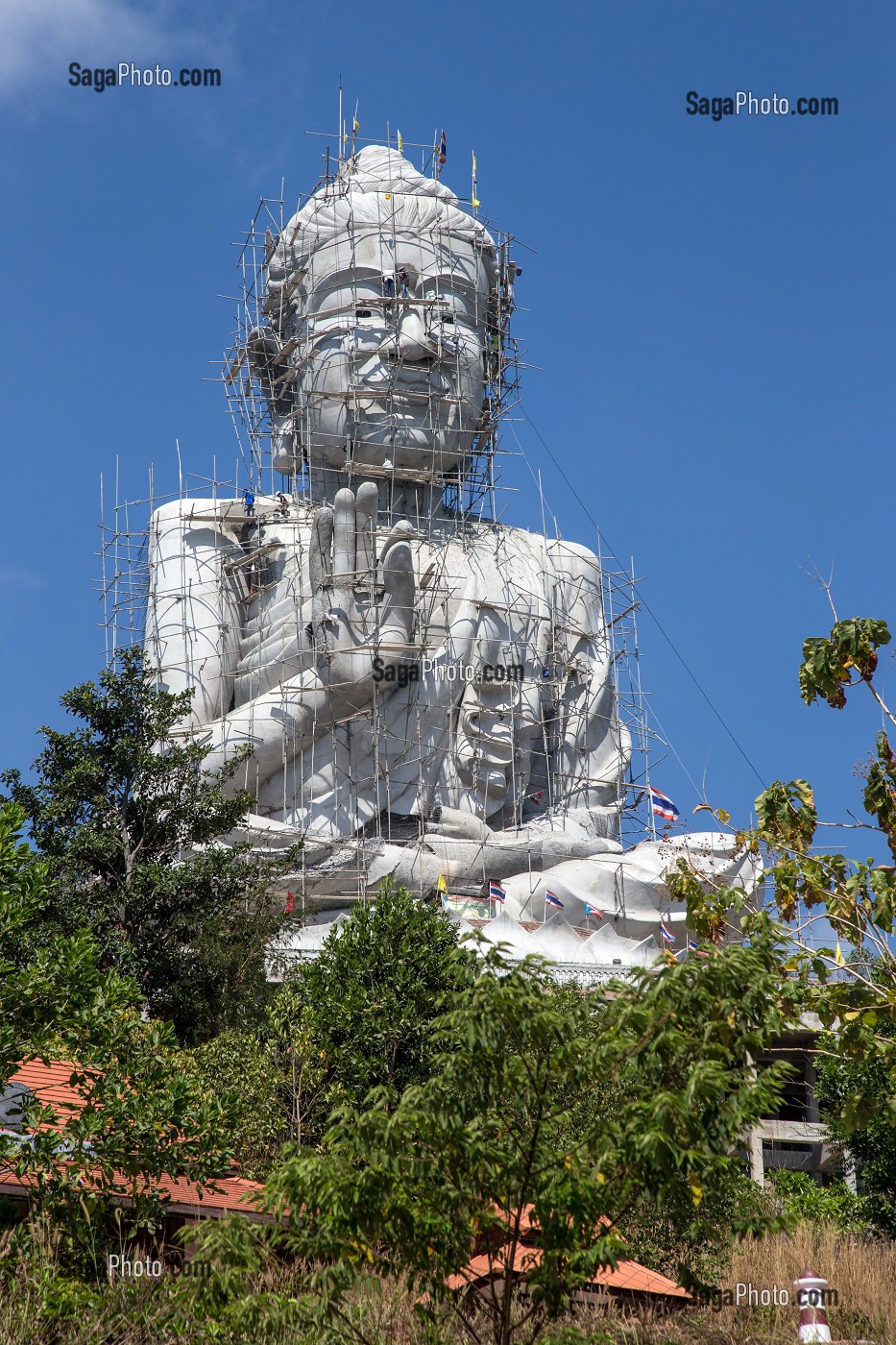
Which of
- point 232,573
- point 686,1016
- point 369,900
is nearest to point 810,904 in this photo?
point 686,1016

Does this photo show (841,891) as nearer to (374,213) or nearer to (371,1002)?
(371,1002)

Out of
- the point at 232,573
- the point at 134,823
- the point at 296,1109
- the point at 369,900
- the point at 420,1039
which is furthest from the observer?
the point at 232,573

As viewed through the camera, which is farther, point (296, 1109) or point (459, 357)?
point (459, 357)

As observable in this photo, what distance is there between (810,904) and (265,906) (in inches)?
309

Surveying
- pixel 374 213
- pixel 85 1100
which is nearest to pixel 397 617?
pixel 374 213

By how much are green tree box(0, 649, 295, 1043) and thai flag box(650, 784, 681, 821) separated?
8.74m

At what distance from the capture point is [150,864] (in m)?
16.5

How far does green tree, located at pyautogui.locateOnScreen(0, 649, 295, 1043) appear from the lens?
16.0 m

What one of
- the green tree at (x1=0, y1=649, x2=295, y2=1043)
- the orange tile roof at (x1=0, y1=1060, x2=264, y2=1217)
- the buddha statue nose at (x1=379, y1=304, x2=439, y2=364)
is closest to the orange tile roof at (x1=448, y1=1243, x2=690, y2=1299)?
the orange tile roof at (x1=0, y1=1060, x2=264, y2=1217)

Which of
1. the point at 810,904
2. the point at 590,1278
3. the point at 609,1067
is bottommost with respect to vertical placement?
the point at 590,1278

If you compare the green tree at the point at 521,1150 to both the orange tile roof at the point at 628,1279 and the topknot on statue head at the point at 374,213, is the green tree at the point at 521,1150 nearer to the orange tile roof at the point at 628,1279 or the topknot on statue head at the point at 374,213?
the orange tile roof at the point at 628,1279

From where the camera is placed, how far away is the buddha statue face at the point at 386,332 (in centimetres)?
2553

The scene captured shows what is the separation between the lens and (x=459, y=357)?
25.9 m

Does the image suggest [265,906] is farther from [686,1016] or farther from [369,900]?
[686,1016]
